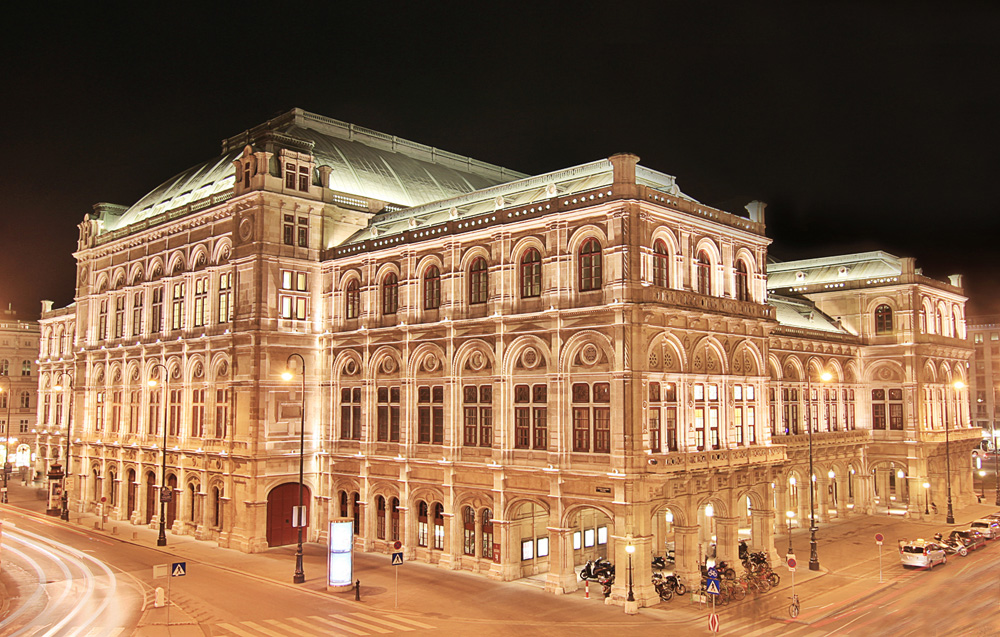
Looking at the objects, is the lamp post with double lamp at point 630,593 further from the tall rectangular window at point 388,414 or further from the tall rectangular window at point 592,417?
the tall rectangular window at point 388,414

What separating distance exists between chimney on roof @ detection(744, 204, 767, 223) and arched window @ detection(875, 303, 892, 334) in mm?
26297

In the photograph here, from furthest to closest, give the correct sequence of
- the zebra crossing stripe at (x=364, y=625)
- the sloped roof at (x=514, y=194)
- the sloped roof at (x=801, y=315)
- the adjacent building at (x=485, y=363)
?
1. the sloped roof at (x=801, y=315)
2. the sloped roof at (x=514, y=194)
3. the adjacent building at (x=485, y=363)
4. the zebra crossing stripe at (x=364, y=625)

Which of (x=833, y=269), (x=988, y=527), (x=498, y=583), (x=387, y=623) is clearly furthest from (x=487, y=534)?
(x=833, y=269)

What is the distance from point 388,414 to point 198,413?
1593cm

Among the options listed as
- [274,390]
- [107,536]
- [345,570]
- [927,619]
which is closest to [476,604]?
[345,570]

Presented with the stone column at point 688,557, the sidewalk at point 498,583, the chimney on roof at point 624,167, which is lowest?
the sidewalk at point 498,583

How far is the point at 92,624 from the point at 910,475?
58843mm

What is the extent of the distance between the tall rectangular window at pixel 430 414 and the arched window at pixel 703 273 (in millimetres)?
15940

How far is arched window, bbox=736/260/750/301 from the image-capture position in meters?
45.6

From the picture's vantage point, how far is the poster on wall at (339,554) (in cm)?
3869

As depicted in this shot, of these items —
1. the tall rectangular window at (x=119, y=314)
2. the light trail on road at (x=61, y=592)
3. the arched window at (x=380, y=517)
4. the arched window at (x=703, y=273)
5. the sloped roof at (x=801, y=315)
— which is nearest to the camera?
the light trail on road at (x=61, y=592)

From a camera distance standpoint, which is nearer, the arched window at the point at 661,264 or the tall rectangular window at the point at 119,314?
the arched window at the point at 661,264

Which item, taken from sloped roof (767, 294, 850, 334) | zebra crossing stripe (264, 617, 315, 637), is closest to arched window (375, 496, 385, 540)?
zebra crossing stripe (264, 617, 315, 637)

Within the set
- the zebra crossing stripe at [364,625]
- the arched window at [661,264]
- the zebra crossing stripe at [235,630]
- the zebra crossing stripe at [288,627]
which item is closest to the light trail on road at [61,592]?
the zebra crossing stripe at [235,630]
